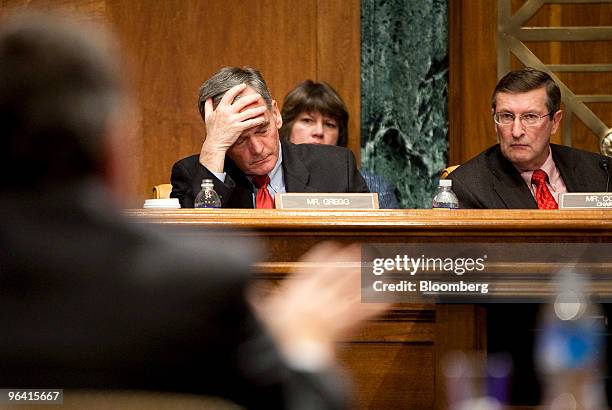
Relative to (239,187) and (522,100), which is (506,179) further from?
(239,187)

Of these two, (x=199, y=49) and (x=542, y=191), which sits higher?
(x=199, y=49)

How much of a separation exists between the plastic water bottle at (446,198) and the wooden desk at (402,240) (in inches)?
21.1

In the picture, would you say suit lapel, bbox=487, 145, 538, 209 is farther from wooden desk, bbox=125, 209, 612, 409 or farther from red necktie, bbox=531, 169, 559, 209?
wooden desk, bbox=125, 209, 612, 409

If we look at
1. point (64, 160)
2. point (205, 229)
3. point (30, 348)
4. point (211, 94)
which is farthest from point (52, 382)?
point (211, 94)

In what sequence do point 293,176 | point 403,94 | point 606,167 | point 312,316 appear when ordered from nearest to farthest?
point 312,316, point 293,176, point 606,167, point 403,94

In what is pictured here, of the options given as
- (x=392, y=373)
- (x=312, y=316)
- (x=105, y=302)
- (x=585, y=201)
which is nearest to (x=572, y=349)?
(x=392, y=373)

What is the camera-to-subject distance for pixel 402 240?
8.61 ft

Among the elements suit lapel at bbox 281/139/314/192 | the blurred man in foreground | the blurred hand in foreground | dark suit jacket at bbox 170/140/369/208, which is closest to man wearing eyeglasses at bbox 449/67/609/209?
dark suit jacket at bbox 170/140/369/208

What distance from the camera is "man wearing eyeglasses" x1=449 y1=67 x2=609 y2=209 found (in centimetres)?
349

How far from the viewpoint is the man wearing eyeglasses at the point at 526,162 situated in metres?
3.49

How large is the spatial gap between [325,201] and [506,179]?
3.08ft

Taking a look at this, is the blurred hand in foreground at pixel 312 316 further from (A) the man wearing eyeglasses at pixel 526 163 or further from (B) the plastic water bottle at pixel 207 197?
(A) the man wearing eyeglasses at pixel 526 163

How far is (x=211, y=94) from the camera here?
3479 millimetres

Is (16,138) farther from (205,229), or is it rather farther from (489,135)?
(489,135)
